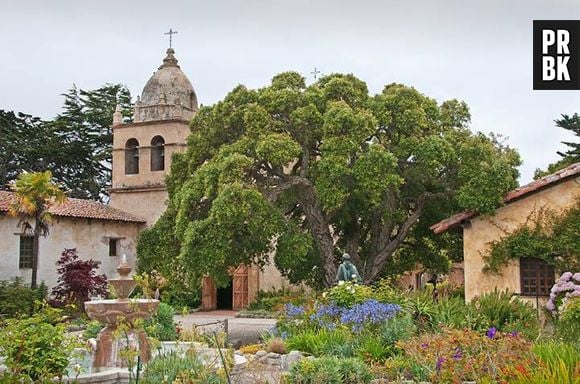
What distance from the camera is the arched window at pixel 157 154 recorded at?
31625mm

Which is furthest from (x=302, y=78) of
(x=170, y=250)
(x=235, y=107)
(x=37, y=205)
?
(x=37, y=205)

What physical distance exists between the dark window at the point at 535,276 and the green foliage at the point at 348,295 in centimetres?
602

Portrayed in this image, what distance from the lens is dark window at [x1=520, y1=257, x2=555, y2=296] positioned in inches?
706

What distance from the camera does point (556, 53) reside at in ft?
45.0

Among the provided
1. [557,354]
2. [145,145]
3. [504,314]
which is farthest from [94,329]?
[145,145]

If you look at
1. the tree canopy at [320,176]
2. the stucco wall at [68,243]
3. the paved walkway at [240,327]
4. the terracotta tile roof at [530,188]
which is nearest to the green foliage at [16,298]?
the stucco wall at [68,243]

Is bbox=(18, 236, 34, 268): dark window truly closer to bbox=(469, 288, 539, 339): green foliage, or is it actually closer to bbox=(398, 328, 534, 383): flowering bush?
bbox=(469, 288, 539, 339): green foliage

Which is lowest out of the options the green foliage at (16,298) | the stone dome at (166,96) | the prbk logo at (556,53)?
the green foliage at (16,298)

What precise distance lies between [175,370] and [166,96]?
24701 mm

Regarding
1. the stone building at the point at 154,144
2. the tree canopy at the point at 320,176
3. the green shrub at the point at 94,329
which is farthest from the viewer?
the stone building at the point at 154,144

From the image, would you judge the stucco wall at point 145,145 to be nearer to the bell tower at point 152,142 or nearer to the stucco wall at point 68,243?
the bell tower at point 152,142

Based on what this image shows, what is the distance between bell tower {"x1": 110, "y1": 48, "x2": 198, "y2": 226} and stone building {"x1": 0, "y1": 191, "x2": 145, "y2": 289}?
3.21 feet

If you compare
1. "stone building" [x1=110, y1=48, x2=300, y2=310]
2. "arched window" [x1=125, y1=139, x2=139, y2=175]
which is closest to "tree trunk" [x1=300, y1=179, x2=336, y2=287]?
"stone building" [x1=110, y1=48, x2=300, y2=310]

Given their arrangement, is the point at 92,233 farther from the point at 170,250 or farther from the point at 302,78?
the point at 302,78
